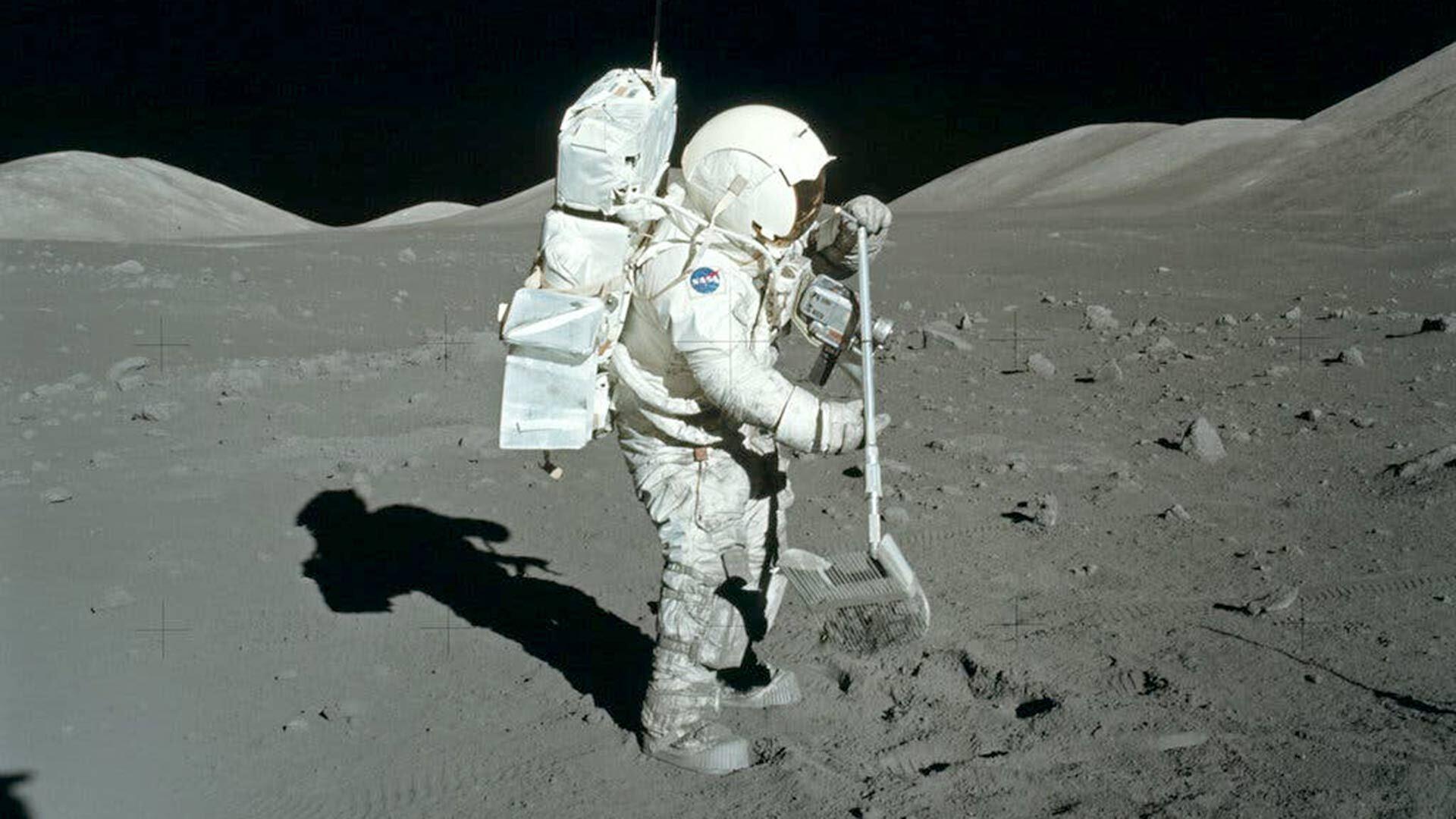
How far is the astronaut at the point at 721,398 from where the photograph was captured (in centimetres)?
242

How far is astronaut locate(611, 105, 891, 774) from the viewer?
2418 mm

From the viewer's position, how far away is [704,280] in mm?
2385

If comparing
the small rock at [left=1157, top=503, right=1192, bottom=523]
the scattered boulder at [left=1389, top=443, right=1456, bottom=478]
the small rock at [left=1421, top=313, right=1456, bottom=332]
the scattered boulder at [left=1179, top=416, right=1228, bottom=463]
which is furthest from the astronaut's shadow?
the small rock at [left=1421, top=313, right=1456, bottom=332]

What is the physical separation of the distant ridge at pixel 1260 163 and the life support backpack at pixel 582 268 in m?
11.0

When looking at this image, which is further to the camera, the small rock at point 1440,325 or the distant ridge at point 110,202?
the distant ridge at point 110,202

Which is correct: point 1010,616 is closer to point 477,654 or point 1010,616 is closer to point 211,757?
point 477,654

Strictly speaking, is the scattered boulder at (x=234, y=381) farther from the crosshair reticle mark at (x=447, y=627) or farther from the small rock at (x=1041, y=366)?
the small rock at (x=1041, y=366)

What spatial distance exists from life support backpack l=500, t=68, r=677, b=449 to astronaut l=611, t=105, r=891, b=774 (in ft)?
0.28

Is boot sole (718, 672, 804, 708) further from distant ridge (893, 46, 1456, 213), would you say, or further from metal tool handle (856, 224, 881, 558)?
distant ridge (893, 46, 1456, 213)

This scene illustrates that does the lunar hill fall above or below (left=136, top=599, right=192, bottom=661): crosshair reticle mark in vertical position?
below

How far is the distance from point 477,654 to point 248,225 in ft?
66.8

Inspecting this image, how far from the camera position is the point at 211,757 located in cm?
282

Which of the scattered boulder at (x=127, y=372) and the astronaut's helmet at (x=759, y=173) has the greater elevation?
the astronaut's helmet at (x=759, y=173)

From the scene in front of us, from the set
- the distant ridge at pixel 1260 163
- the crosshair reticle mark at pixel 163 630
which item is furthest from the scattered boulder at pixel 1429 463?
the distant ridge at pixel 1260 163
